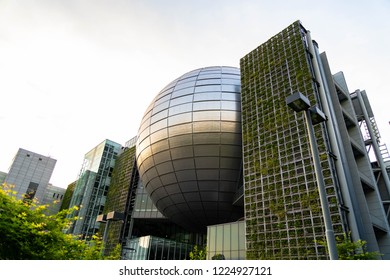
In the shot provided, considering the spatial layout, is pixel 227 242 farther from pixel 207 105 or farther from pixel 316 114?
pixel 316 114

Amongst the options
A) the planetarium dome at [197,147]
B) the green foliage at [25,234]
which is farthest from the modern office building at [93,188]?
the green foliage at [25,234]

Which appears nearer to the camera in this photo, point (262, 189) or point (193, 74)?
point (262, 189)

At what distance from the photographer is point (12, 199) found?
15.0 metres

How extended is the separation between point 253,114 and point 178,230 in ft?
99.2

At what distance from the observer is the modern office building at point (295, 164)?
60.8ft

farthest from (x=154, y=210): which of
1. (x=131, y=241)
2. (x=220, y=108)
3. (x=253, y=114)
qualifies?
(x=253, y=114)

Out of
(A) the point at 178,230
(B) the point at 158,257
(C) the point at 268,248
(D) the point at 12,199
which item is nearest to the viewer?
(D) the point at 12,199

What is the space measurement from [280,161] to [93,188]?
56.1 meters

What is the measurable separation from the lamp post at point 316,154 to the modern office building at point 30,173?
11992cm

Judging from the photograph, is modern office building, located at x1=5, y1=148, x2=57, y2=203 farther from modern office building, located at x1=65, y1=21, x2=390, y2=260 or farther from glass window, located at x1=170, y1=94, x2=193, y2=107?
glass window, located at x1=170, y1=94, x2=193, y2=107

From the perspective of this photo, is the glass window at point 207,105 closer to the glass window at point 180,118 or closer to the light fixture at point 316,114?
the glass window at point 180,118
